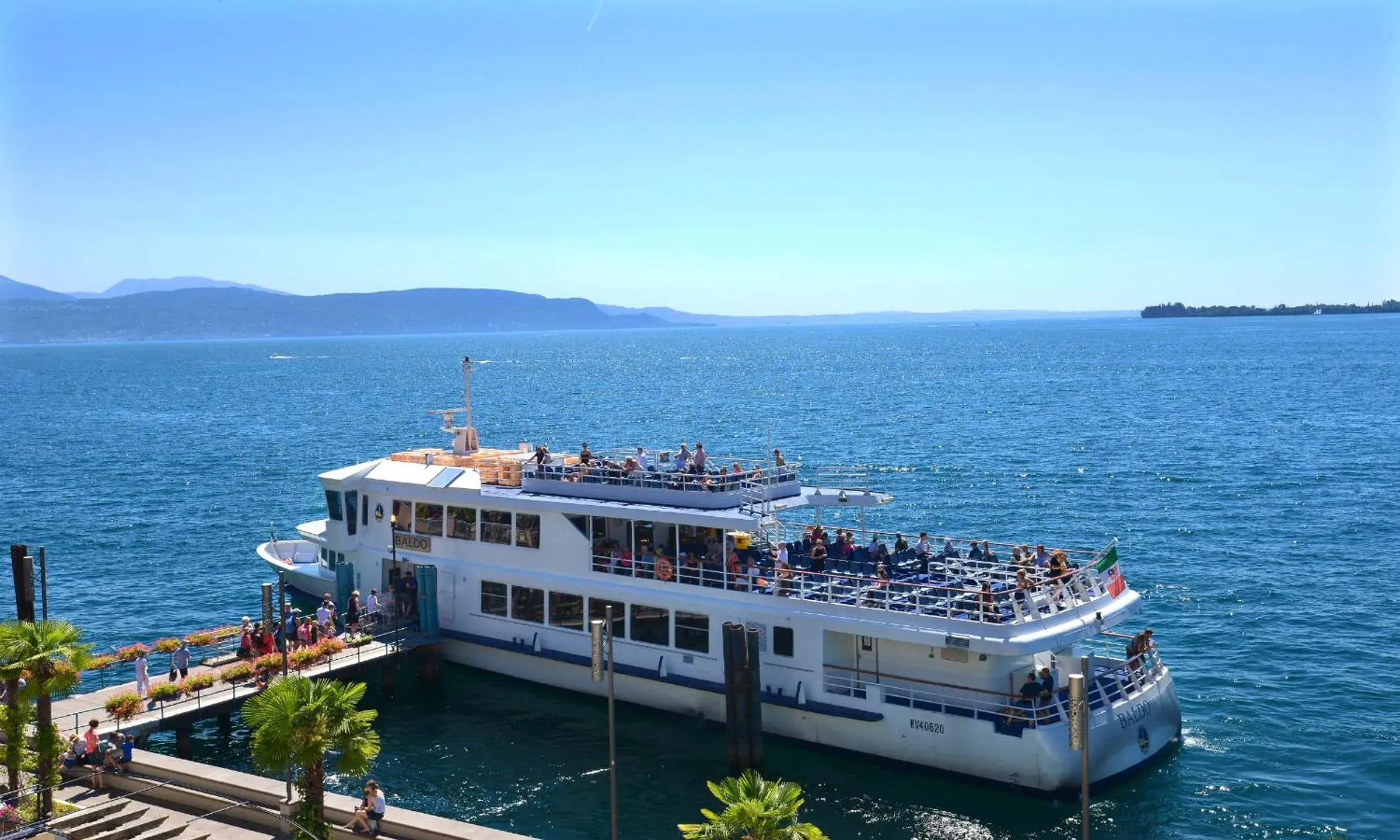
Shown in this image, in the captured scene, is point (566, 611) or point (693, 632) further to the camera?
point (566, 611)

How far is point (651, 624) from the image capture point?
3042 cm

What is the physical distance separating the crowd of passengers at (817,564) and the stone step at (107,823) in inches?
484

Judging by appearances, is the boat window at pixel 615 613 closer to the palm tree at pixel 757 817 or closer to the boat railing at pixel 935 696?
the boat railing at pixel 935 696

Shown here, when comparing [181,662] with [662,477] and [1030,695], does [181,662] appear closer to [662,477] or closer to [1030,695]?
[662,477]

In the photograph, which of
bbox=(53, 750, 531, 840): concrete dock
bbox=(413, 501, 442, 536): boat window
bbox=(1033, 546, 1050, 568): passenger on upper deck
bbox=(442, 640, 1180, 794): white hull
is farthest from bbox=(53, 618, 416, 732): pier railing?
bbox=(1033, 546, 1050, 568): passenger on upper deck

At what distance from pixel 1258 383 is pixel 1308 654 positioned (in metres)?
107

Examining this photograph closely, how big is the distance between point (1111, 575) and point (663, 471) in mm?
11568

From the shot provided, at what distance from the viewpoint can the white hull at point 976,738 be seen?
82.1 feet

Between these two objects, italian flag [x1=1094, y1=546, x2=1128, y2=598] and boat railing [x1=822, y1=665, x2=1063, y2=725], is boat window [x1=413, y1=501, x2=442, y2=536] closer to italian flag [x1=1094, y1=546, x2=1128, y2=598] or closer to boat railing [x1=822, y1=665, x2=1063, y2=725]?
boat railing [x1=822, y1=665, x2=1063, y2=725]

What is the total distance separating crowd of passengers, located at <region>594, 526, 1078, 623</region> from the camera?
27828 millimetres

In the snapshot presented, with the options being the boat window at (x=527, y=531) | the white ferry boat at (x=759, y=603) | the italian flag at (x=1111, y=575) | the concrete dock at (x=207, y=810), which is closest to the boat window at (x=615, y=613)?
the white ferry boat at (x=759, y=603)

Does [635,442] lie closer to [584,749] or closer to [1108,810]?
[584,749]

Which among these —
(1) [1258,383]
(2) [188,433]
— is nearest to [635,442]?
(2) [188,433]

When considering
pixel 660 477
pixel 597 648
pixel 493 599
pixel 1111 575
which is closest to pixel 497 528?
pixel 493 599
